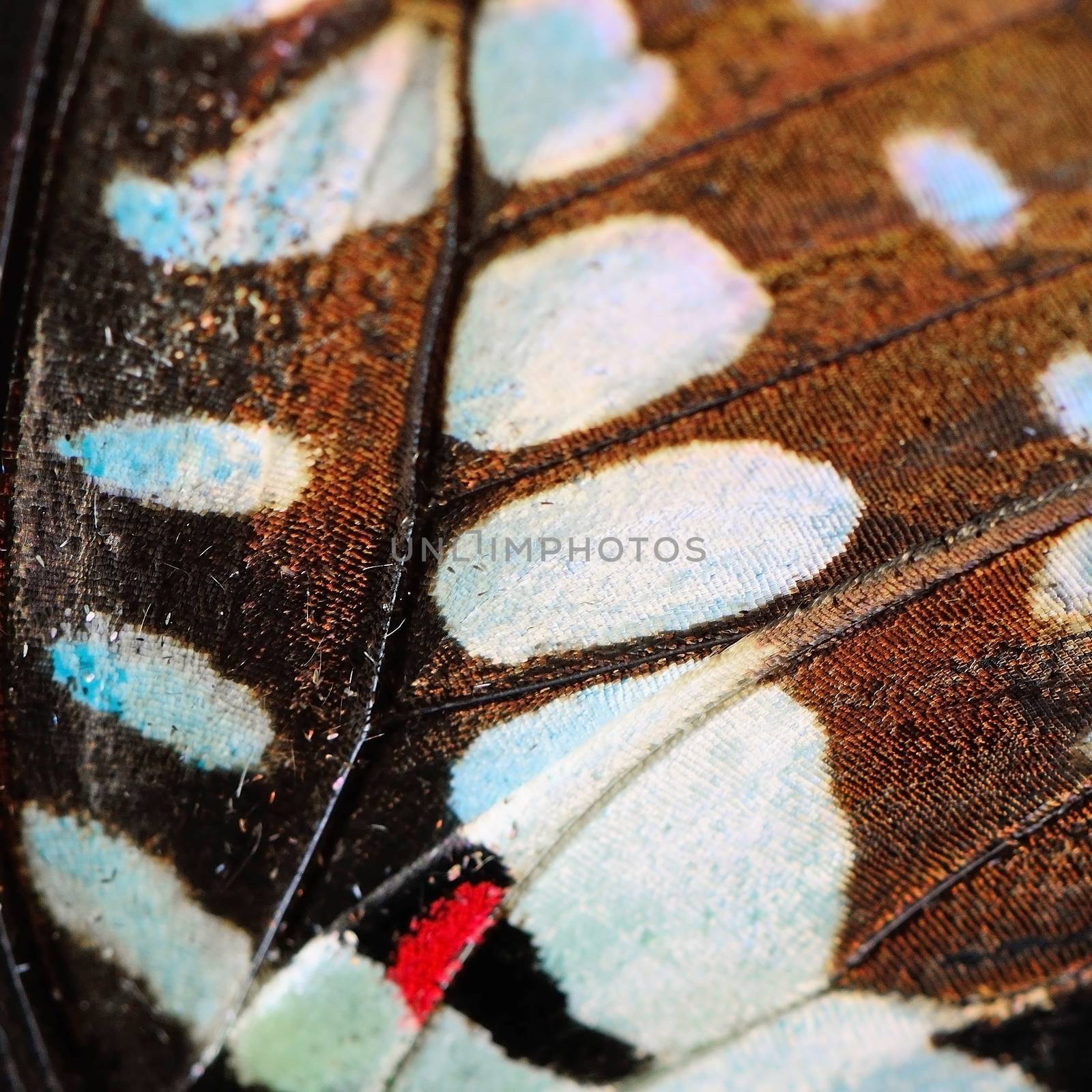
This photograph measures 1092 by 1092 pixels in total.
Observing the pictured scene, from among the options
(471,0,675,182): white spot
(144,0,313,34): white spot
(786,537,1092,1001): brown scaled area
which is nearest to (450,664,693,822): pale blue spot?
(786,537,1092,1001): brown scaled area

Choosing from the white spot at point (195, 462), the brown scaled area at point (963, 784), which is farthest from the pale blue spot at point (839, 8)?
the white spot at point (195, 462)

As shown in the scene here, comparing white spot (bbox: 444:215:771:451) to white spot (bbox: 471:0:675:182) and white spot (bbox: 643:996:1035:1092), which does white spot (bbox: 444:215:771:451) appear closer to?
white spot (bbox: 471:0:675:182)

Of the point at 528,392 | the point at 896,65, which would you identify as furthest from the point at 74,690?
the point at 896,65

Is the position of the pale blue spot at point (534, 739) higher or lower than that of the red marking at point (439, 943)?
higher

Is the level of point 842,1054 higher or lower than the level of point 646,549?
lower

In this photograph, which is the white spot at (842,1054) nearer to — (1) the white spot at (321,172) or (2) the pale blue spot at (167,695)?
(2) the pale blue spot at (167,695)

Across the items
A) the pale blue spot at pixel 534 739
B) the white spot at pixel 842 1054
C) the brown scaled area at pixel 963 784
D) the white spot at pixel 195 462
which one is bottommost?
the white spot at pixel 842 1054

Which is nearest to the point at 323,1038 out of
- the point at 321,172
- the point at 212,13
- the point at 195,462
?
the point at 195,462

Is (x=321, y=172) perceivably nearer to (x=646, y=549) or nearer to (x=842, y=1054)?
(x=646, y=549)
